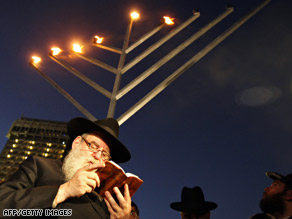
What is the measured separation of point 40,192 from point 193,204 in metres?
3.09

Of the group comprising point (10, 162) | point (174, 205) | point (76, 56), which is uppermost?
point (10, 162)

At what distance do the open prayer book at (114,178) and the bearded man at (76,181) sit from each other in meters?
0.06

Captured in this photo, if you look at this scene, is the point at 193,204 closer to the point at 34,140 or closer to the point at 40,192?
the point at 40,192

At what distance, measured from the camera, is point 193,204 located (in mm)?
4012

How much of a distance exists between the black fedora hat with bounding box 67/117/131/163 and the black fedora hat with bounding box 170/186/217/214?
1867 millimetres

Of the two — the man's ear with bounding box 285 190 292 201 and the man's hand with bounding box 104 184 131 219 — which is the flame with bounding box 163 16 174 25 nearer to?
the man's ear with bounding box 285 190 292 201

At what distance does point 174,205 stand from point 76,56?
4.16m

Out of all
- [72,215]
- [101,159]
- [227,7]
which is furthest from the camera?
[227,7]

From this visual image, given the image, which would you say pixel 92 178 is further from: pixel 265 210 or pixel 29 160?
pixel 265 210

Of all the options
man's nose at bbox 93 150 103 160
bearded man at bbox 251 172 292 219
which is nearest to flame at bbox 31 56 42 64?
man's nose at bbox 93 150 103 160

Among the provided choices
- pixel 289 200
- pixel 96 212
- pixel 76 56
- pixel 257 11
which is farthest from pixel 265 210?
pixel 76 56

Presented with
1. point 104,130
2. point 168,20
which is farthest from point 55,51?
point 104,130

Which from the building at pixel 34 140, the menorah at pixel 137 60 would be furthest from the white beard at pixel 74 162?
the building at pixel 34 140

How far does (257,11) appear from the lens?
217 inches
